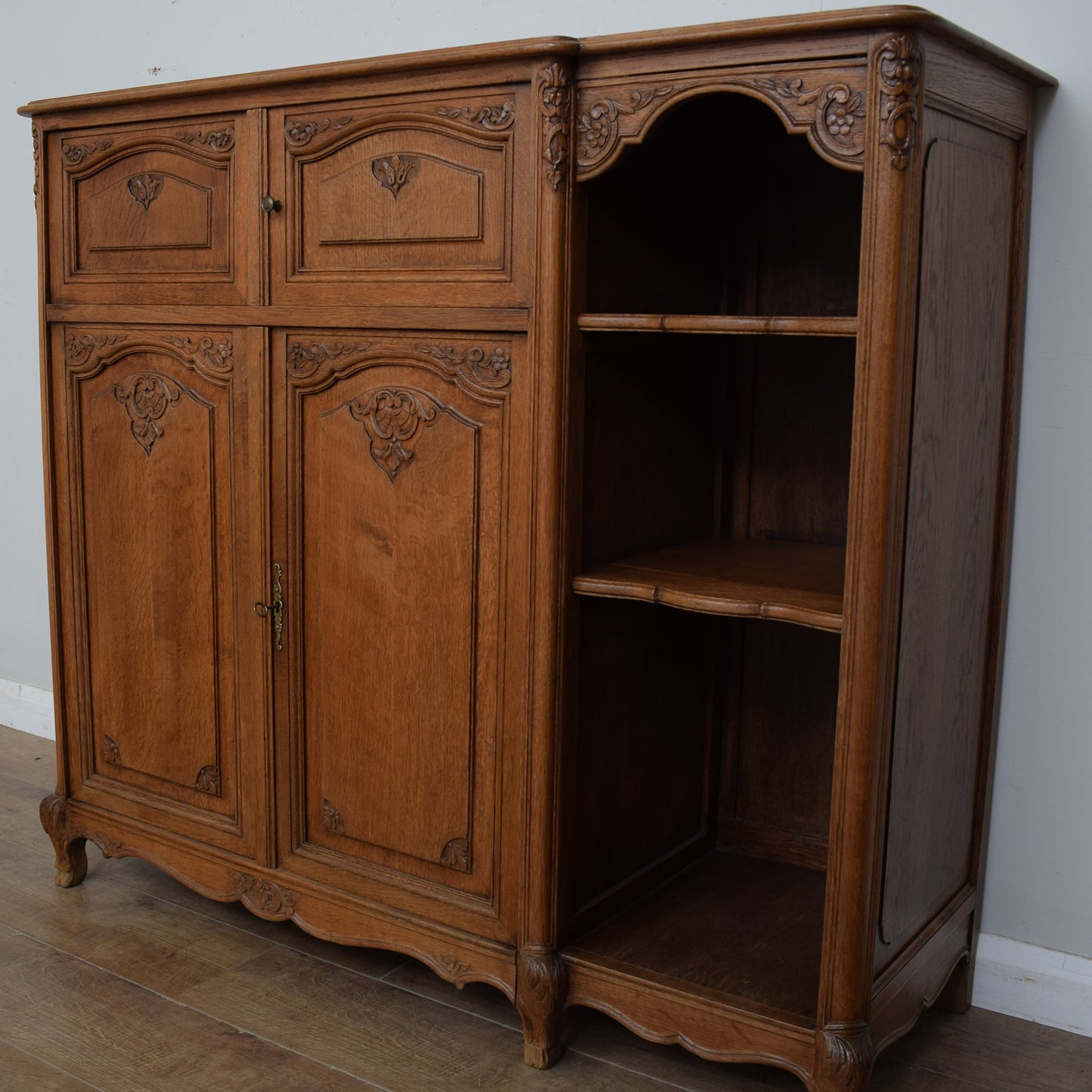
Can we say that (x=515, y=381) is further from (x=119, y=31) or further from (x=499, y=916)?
(x=119, y=31)

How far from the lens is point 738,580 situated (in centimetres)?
228

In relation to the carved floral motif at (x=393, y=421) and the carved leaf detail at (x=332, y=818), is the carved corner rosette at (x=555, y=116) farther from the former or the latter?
the carved leaf detail at (x=332, y=818)

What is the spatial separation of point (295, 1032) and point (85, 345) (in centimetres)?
153

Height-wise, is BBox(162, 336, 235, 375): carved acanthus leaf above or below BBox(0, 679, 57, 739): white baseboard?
above

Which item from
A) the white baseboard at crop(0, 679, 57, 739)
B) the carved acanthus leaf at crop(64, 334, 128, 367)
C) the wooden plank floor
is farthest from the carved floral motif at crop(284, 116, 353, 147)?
the white baseboard at crop(0, 679, 57, 739)

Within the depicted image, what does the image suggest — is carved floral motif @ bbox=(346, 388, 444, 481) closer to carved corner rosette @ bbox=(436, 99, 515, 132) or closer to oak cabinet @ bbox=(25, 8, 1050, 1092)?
oak cabinet @ bbox=(25, 8, 1050, 1092)

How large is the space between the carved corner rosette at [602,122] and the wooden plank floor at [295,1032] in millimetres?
1616

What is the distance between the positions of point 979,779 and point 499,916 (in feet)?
3.19

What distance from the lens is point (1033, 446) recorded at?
2.48 m

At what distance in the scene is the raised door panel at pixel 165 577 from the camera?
8.87 feet

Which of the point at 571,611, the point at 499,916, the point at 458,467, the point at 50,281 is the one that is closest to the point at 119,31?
the point at 50,281

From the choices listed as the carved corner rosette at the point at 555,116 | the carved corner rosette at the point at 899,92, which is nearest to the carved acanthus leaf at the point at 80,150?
the carved corner rosette at the point at 555,116

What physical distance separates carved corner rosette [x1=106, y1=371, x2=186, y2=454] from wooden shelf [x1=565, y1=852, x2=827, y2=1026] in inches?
55.0

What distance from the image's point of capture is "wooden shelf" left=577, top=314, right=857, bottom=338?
6.40 feet
